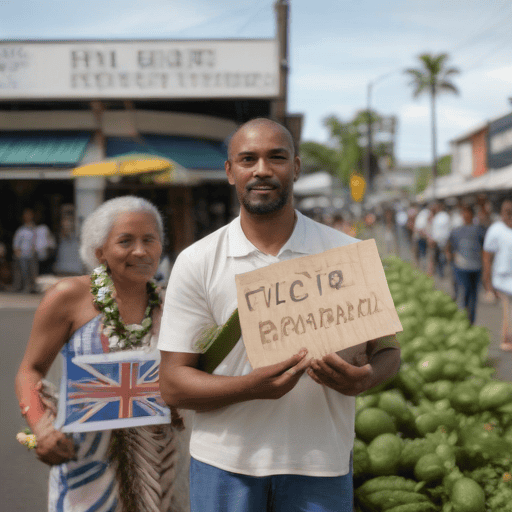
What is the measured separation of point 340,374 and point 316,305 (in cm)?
20

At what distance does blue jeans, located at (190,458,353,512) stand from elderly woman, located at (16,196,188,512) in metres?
0.62

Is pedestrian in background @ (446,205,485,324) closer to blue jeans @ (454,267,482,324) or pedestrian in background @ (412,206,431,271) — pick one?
blue jeans @ (454,267,482,324)

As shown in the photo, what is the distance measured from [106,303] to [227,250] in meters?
0.71

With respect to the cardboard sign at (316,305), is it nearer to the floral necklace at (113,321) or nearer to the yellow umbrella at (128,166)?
the floral necklace at (113,321)

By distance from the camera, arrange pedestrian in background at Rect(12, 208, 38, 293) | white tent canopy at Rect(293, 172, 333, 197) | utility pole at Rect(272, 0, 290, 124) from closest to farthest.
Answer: pedestrian in background at Rect(12, 208, 38, 293), utility pole at Rect(272, 0, 290, 124), white tent canopy at Rect(293, 172, 333, 197)

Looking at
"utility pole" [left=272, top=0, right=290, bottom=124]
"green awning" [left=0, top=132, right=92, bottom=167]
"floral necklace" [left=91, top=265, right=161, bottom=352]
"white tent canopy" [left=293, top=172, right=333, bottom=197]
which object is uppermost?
"utility pole" [left=272, top=0, right=290, bottom=124]

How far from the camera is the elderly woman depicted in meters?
2.28

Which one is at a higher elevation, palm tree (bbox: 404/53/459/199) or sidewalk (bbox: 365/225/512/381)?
palm tree (bbox: 404/53/459/199)

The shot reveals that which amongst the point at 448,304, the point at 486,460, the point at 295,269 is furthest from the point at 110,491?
the point at 448,304

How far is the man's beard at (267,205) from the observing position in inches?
68.6

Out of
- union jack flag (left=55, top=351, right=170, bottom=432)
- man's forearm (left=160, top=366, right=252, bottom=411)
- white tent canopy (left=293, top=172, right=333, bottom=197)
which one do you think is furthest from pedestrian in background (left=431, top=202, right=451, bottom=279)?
man's forearm (left=160, top=366, right=252, bottom=411)

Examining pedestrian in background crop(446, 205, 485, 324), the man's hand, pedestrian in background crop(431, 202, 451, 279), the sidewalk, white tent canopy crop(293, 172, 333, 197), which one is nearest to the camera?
the man's hand

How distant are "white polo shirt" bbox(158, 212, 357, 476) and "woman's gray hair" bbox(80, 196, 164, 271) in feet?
→ 2.09

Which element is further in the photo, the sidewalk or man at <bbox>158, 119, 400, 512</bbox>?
the sidewalk
